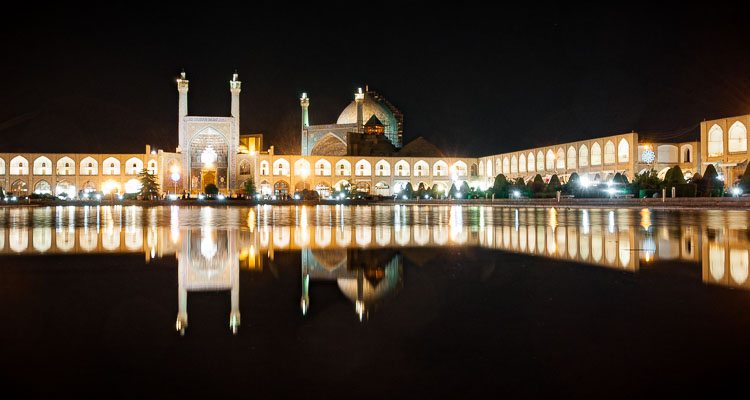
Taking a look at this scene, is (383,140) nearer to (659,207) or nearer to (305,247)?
(659,207)

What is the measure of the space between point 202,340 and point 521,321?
110 cm

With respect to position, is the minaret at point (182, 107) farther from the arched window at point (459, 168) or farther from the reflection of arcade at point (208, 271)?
the reflection of arcade at point (208, 271)

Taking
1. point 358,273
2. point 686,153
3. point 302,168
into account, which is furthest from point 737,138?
point 358,273

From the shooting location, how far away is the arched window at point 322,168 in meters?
41.5

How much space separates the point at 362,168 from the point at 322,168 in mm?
2963

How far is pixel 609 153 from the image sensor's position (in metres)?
30.7

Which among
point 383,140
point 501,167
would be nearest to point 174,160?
point 383,140

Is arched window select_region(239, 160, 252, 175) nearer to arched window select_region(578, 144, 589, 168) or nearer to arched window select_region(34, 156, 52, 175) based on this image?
arched window select_region(34, 156, 52, 175)

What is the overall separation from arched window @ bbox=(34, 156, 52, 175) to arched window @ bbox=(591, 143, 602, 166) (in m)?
34.3

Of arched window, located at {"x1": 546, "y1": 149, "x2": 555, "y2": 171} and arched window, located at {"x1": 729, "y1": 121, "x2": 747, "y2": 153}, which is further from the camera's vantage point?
arched window, located at {"x1": 546, "y1": 149, "x2": 555, "y2": 171}

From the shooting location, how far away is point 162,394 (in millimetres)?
1410

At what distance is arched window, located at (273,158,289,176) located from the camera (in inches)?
1599

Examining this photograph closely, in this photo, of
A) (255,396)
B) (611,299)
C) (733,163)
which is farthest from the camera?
(733,163)

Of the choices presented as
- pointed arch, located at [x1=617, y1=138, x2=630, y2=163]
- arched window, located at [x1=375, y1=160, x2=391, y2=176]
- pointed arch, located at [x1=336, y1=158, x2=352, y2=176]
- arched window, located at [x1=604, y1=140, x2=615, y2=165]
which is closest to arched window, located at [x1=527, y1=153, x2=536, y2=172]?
arched window, located at [x1=604, y1=140, x2=615, y2=165]
